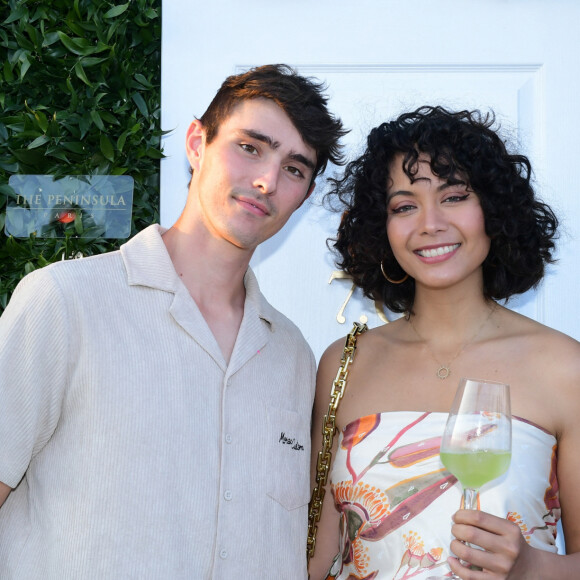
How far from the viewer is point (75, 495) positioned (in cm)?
156

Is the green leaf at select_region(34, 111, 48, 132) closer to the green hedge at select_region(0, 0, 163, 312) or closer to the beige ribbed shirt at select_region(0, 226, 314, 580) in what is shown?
the green hedge at select_region(0, 0, 163, 312)

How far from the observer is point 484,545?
1.42 metres

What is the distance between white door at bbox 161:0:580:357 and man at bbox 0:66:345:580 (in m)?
0.48

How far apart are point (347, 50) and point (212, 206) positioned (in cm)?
87

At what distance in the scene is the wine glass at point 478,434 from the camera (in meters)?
1.45

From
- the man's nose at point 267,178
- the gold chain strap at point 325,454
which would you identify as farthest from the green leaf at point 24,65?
the gold chain strap at point 325,454

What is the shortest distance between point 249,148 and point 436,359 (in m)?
0.74

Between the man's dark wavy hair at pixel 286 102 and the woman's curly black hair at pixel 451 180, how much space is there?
213mm

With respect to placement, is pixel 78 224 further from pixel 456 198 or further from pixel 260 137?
pixel 456 198

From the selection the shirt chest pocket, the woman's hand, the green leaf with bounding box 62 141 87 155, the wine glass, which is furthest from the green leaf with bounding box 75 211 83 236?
the woman's hand

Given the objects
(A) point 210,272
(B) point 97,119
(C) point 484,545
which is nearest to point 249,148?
(A) point 210,272

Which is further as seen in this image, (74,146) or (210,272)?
(74,146)

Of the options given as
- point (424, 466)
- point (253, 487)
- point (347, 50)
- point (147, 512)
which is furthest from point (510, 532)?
point (347, 50)

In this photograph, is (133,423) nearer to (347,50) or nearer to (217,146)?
(217,146)
